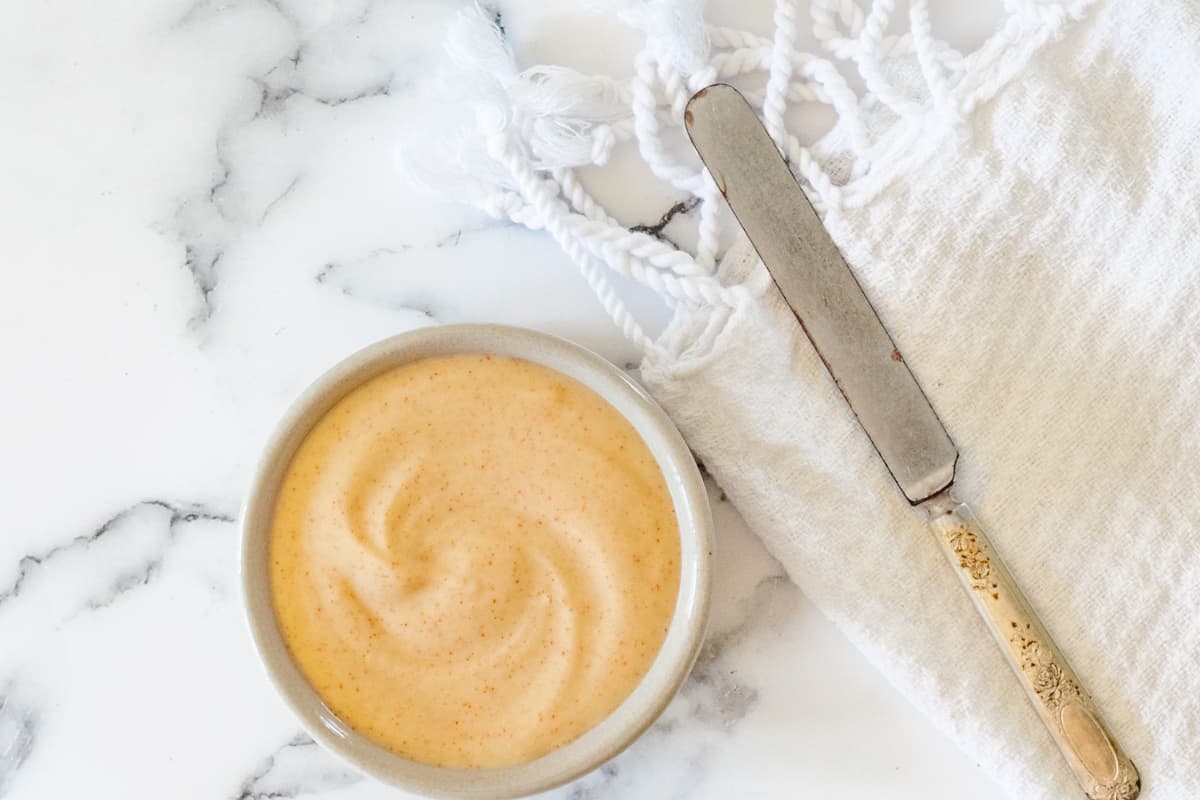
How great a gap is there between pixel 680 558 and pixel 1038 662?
11.4 inches

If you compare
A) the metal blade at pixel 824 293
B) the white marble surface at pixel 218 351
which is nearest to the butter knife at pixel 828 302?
the metal blade at pixel 824 293

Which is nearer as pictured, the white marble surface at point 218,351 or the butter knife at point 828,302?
the butter knife at point 828,302

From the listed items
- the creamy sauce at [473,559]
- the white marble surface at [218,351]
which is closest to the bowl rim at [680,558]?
the creamy sauce at [473,559]

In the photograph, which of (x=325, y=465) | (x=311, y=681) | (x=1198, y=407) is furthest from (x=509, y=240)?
(x=1198, y=407)

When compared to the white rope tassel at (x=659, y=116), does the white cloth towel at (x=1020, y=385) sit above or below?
below

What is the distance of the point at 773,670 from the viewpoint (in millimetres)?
1008

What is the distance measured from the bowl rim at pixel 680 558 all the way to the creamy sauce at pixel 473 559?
10 millimetres

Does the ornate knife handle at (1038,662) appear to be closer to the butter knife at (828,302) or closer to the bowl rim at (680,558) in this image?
the butter knife at (828,302)

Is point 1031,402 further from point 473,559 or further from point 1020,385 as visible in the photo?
point 473,559

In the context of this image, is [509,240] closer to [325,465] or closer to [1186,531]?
[325,465]

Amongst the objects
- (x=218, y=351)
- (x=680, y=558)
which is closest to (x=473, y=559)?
(x=680, y=558)

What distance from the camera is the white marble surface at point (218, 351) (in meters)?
1.00

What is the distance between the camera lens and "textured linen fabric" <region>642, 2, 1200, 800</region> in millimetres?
916

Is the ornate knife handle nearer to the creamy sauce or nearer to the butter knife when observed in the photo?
the butter knife
